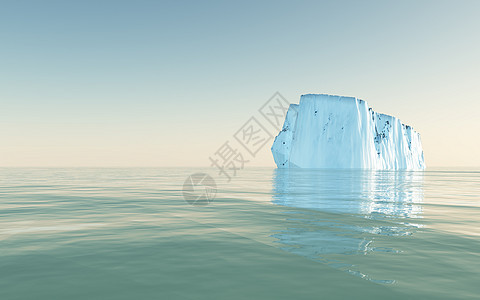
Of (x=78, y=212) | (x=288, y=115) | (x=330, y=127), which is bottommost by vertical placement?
(x=78, y=212)

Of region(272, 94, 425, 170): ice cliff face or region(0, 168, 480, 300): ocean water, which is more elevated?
region(272, 94, 425, 170): ice cliff face

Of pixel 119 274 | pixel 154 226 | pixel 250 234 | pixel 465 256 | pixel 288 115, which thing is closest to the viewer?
pixel 119 274

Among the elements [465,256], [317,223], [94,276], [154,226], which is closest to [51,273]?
[94,276]

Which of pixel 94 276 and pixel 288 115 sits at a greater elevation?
pixel 288 115

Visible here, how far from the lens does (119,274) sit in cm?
414

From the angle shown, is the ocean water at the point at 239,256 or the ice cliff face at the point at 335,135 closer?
the ocean water at the point at 239,256

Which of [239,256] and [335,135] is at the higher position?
[335,135]

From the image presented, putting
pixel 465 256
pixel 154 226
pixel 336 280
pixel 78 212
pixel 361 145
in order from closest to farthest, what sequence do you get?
pixel 336 280 < pixel 465 256 < pixel 154 226 < pixel 78 212 < pixel 361 145

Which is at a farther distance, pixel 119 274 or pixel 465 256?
pixel 465 256

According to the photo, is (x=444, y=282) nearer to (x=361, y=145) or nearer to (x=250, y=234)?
(x=250, y=234)

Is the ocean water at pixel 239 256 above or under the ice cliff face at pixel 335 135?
under

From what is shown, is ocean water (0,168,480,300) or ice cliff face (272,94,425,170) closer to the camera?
ocean water (0,168,480,300)

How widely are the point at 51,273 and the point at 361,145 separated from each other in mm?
74329

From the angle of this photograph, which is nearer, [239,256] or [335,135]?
[239,256]
